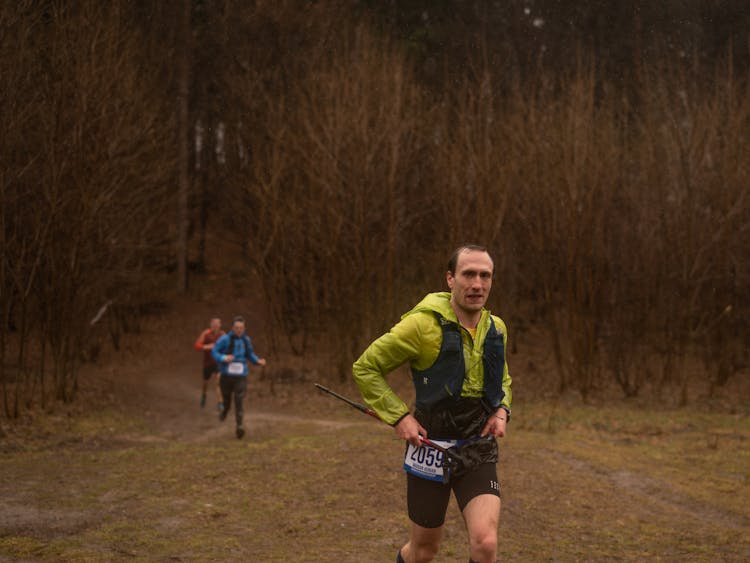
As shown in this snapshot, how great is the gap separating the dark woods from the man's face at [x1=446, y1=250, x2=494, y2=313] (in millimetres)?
12800

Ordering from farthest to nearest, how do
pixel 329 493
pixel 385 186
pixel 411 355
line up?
pixel 385 186 < pixel 329 493 < pixel 411 355

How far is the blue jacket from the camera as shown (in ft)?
43.8

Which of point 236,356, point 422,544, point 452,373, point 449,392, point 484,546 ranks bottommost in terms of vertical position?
point 236,356

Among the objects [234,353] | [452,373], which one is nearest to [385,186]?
[234,353]

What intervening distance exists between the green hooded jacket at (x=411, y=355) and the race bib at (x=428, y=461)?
0.92 ft

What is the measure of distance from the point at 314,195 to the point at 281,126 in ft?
10.9

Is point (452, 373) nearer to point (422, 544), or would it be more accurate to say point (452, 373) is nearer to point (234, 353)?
point (422, 544)

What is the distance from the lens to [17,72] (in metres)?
15.2

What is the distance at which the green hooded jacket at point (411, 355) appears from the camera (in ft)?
15.1

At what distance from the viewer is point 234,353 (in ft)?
44.2

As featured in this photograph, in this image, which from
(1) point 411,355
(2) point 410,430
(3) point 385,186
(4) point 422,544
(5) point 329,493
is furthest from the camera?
(3) point 385,186

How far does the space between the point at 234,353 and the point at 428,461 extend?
9.14m

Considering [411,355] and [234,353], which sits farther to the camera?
[234,353]

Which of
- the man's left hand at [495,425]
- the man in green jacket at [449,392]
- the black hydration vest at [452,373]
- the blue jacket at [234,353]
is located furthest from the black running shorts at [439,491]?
the blue jacket at [234,353]
